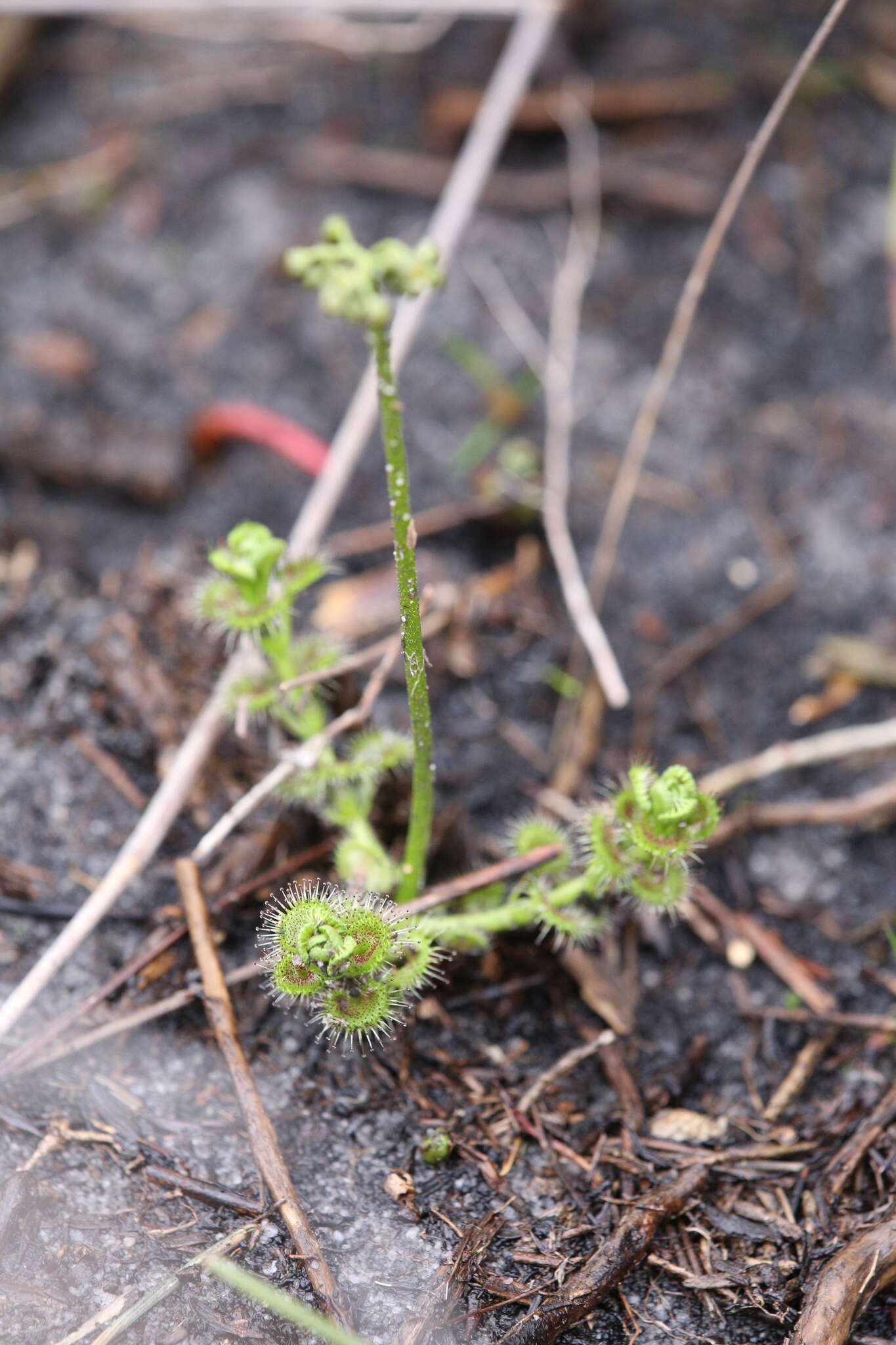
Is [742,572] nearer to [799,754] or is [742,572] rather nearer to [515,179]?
[799,754]

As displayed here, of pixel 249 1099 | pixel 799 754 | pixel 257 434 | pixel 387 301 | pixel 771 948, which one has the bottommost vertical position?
pixel 249 1099

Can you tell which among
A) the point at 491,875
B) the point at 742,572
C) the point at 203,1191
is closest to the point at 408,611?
the point at 491,875

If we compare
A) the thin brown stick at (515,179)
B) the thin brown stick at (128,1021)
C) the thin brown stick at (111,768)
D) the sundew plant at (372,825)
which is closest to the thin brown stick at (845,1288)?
the sundew plant at (372,825)

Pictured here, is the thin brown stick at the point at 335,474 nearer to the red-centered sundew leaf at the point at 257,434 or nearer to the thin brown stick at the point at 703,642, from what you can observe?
the red-centered sundew leaf at the point at 257,434

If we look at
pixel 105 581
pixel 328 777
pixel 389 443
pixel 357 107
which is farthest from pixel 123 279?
pixel 389 443

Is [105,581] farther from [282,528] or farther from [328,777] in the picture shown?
[328,777]

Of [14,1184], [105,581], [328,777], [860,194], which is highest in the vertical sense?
[860,194]

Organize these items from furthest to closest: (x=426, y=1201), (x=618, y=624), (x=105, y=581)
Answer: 1. (x=618, y=624)
2. (x=105, y=581)
3. (x=426, y=1201)
